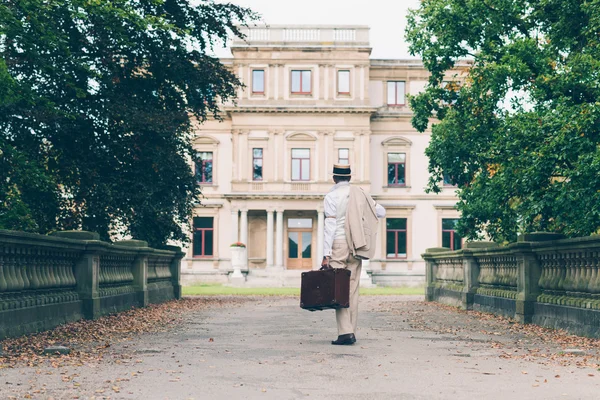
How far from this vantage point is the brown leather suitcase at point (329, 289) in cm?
970

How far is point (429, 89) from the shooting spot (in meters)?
26.0

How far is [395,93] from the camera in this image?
181ft

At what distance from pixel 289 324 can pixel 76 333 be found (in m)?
3.75

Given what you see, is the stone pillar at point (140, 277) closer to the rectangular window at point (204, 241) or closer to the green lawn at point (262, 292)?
the green lawn at point (262, 292)

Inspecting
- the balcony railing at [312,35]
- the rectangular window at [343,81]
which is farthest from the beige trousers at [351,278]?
the balcony railing at [312,35]

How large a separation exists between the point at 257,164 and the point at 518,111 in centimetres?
3357

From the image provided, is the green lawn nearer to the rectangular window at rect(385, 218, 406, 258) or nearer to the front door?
the front door

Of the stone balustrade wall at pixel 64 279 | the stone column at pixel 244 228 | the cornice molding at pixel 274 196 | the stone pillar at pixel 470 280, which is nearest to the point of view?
the stone balustrade wall at pixel 64 279

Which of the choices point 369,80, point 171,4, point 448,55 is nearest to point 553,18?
point 448,55

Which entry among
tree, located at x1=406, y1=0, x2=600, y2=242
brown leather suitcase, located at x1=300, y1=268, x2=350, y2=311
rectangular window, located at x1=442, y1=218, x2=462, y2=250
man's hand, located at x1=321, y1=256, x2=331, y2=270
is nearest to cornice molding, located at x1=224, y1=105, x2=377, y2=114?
rectangular window, located at x1=442, y1=218, x2=462, y2=250

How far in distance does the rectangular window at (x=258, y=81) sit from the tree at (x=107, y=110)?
29.3 m

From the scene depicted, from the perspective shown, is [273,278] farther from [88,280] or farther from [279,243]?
[88,280]

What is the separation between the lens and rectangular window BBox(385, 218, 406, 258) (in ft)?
180

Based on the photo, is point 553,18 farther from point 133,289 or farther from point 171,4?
point 133,289
